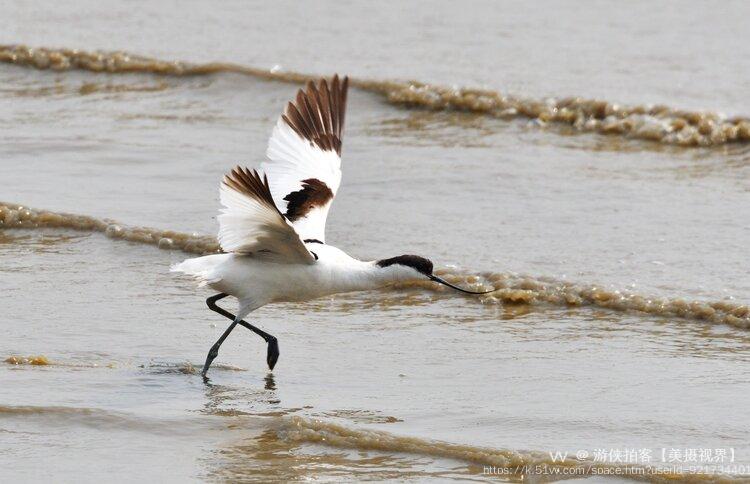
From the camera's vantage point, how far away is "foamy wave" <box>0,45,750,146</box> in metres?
14.6

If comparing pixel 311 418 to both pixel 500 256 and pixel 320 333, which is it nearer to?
pixel 320 333

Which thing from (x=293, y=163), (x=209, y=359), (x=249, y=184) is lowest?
(x=209, y=359)

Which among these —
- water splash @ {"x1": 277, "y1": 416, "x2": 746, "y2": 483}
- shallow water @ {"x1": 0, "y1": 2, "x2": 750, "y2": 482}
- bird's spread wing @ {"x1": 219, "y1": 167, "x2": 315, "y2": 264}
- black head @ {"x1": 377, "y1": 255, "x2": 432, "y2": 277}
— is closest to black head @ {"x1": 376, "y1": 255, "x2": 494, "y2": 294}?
black head @ {"x1": 377, "y1": 255, "x2": 432, "y2": 277}

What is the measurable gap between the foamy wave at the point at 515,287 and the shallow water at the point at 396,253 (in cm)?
5

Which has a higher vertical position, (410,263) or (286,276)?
(410,263)

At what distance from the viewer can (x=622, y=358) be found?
8477 millimetres

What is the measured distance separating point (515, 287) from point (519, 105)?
5939 millimetres

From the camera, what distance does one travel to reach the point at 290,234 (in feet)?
25.8

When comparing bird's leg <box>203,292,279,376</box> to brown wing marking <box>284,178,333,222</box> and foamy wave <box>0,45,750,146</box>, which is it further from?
foamy wave <box>0,45,750,146</box>

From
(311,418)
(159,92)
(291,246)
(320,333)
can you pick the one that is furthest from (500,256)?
(159,92)

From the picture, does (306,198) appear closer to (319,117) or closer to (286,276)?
(319,117)

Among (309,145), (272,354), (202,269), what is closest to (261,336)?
(272,354)

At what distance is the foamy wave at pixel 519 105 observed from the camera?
14.6m

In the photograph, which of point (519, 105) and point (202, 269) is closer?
point (202, 269)
